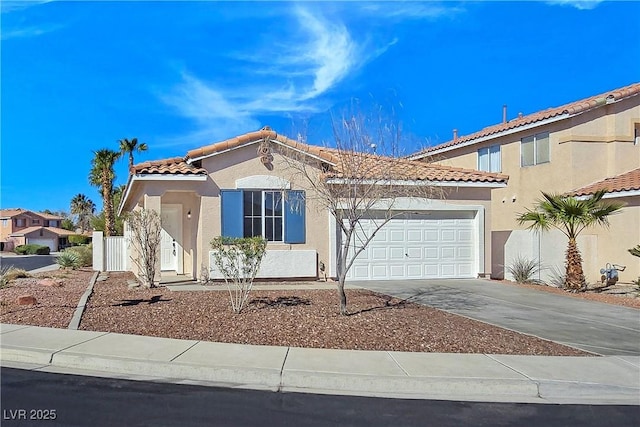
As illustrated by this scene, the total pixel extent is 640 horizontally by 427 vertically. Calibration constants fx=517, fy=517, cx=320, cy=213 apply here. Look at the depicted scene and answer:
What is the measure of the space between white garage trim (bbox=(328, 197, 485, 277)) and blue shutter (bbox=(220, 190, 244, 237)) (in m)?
2.88

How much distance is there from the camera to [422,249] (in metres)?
17.0

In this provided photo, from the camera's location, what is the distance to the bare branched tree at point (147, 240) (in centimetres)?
1393

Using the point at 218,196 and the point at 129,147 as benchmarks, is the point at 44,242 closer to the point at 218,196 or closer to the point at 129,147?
the point at 129,147

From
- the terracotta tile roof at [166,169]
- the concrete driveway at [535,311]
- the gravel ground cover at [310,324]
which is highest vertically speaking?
the terracotta tile roof at [166,169]

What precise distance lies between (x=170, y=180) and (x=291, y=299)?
5444 millimetres

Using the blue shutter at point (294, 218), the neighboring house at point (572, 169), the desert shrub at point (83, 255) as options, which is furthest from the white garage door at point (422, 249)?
the desert shrub at point (83, 255)

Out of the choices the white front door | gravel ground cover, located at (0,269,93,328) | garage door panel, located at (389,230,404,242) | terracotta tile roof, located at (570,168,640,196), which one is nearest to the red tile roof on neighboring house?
garage door panel, located at (389,230,404,242)

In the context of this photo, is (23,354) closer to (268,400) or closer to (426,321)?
(268,400)

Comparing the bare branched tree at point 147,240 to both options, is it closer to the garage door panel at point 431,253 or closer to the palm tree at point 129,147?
the garage door panel at point 431,253

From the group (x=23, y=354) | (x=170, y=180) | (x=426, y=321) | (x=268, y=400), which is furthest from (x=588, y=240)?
(x=23, y=354)

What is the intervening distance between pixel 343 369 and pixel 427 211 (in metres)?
11.0

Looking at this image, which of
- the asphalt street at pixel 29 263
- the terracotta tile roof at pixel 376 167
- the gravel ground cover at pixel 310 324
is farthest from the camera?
the asphalt street at pixel 29 263

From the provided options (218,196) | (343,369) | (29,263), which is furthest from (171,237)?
(29,263)

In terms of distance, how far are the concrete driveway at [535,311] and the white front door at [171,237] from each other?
7844 mm
